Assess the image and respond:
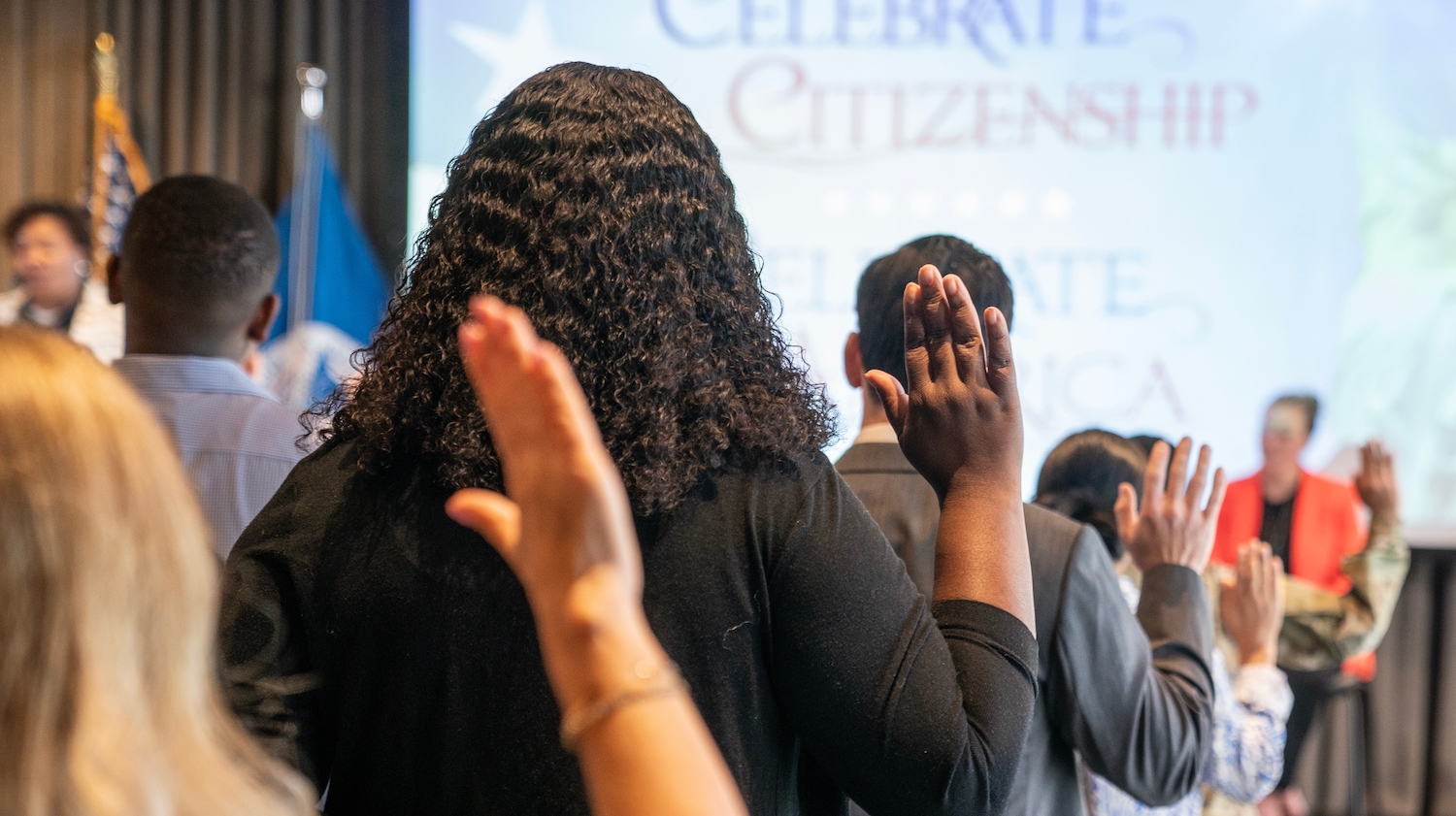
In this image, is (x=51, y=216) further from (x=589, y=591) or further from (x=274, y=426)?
(x=589, y=591)

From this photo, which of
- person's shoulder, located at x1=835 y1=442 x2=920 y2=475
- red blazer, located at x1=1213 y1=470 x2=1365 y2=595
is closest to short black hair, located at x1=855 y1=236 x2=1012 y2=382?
person's shoulder, located at x1=835 y1=442 x2=920 y2=475

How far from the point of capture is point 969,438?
0.97 metres

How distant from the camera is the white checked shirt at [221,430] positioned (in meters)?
1.76

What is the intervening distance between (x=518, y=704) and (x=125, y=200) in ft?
11.9

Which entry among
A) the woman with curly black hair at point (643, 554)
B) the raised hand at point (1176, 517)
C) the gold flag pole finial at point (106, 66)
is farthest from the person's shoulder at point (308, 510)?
the gold flag pole finial at point (106, 66)

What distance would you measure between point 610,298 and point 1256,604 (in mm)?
1270

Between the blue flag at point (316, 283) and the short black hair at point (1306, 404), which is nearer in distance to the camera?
the short black hair at point (1306, 404)

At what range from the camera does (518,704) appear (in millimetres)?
882

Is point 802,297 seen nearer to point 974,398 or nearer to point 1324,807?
point 1324,807

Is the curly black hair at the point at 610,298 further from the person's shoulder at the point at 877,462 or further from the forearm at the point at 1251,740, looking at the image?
the forearm at the point at 1251,740

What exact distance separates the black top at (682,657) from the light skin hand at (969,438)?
0.05 meters

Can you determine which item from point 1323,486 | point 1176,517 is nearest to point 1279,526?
point 1323,486

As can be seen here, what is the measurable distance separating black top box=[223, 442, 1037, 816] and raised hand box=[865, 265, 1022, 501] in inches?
4.3

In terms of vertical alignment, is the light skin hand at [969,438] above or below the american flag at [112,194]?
below
